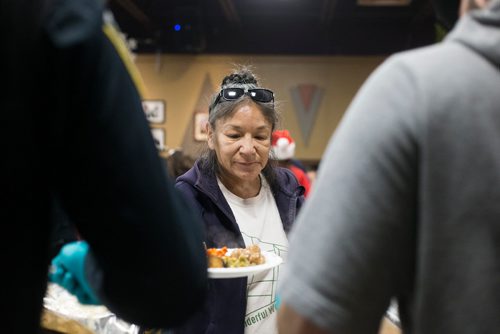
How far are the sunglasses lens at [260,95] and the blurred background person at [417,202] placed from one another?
53.9 inches

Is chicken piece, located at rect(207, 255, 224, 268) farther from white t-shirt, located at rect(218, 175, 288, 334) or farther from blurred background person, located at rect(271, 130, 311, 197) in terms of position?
blurred background person, located at rect(271, 130, 311, 197)

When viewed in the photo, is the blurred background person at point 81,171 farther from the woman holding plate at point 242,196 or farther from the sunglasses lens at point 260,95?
the sunglasses lens at point 260,95

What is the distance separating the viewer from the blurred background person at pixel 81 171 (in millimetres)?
567

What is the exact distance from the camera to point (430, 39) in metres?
8.03

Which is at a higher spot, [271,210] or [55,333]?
[271,210]

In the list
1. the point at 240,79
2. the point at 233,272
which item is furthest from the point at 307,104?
the point at 233,272

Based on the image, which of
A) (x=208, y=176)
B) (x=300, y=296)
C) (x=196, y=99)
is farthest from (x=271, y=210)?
(x=196, y=99)

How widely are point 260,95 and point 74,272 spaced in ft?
4.55

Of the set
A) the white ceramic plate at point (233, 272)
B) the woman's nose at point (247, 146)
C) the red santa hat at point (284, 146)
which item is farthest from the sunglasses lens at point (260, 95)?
the red santa hat at point (284, 146)

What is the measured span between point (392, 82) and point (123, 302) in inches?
17.8

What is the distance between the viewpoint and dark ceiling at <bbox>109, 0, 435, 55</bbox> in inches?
307

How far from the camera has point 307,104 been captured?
26.2 feet

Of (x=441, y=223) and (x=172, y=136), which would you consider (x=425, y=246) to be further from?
(x=172, y=136)

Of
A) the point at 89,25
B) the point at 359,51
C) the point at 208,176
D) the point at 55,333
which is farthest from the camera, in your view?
the point at 359,51
